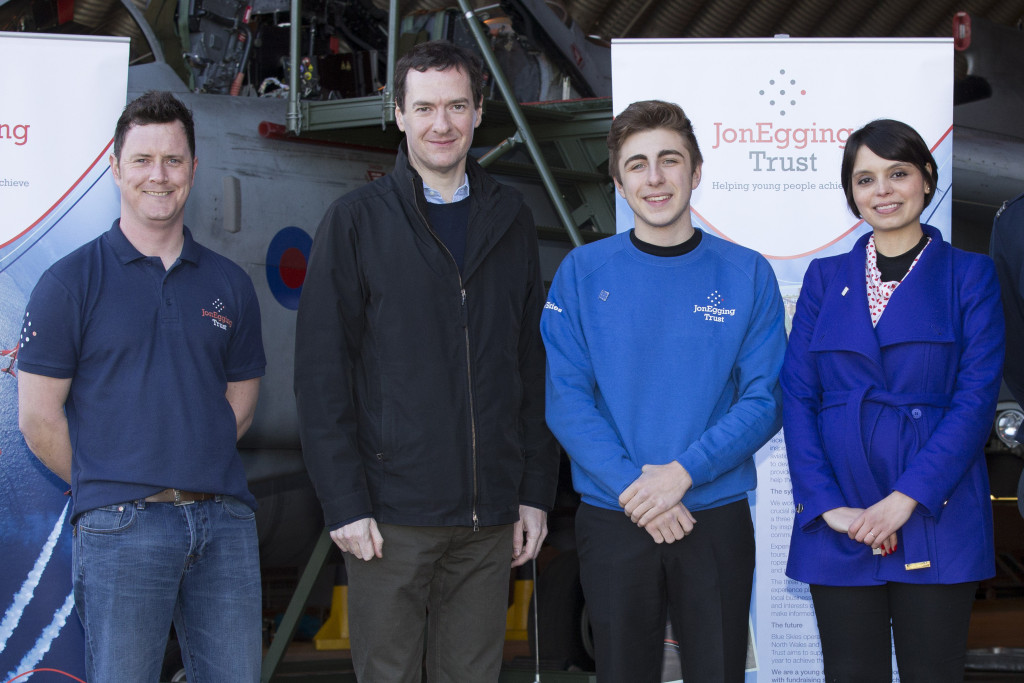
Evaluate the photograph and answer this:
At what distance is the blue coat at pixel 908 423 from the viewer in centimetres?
208

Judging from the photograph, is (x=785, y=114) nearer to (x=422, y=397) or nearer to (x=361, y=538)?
(x=422, y=397)

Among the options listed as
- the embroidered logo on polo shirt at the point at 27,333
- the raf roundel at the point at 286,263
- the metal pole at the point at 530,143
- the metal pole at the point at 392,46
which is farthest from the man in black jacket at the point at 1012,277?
the raf roundel at the point at 286,263

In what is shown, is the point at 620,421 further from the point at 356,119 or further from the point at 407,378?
the point at 356,119

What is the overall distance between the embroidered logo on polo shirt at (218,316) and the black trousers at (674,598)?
110 centimetres

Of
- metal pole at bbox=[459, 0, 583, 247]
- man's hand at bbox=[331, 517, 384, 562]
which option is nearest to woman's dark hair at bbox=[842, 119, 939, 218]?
man's hand at bbox=[331, 517, 384, 562]

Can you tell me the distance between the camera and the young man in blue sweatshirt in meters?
2.15

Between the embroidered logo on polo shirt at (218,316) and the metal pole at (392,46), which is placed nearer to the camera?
the embroidered logo on polo shirt at (218,316)

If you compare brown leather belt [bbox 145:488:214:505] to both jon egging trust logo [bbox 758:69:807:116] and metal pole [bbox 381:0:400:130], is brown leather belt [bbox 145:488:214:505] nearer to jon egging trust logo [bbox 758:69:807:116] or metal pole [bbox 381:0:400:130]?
jon egging trust logo [bbox 758:69:807:116]

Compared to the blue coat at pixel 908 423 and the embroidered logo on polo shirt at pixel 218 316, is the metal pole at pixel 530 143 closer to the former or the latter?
the embroidered logo on polo shirt at pixel 218 316

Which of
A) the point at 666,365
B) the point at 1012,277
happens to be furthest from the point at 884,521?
the point at 1012,277

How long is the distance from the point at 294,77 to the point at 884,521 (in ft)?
12.7

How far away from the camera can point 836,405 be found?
7.25ft

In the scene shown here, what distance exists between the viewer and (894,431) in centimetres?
214

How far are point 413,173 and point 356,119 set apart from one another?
2693 mm
